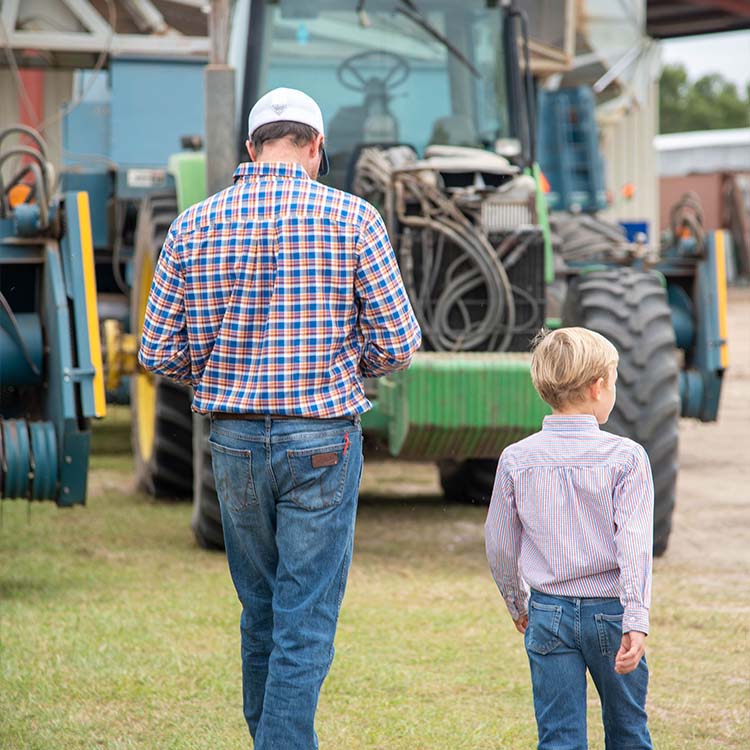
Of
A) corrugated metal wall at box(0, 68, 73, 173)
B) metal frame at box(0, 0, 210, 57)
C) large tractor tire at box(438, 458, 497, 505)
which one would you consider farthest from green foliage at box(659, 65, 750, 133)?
large tractor tire at box(438, 458, 497, 505)

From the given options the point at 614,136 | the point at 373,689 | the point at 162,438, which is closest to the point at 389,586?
the point at 373,689

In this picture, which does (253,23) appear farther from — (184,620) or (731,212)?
(731,212)

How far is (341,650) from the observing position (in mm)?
4617

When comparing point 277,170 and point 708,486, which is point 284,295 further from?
point 708,486

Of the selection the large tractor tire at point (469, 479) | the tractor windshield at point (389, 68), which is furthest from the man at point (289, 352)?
Result: the large tractor tire at point (469, 479)

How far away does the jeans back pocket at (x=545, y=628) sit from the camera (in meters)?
Answer: 2.75

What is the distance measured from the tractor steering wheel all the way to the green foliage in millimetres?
54052

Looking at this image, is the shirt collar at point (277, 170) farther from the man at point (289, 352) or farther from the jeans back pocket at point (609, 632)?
the jeans back pocket at point (609, 632)

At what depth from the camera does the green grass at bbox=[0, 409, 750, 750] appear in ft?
12.6

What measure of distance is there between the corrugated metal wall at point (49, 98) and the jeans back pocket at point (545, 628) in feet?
35.8

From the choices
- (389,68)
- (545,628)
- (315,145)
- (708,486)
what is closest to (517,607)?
(545,628)

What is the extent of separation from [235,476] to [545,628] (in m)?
0.76

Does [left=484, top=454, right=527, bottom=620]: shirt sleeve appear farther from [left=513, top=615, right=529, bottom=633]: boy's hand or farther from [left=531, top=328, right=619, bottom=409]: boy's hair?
[left=531, top=328, right=619, bottom=409]: boy's hair

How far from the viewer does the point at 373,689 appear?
13.8ft
